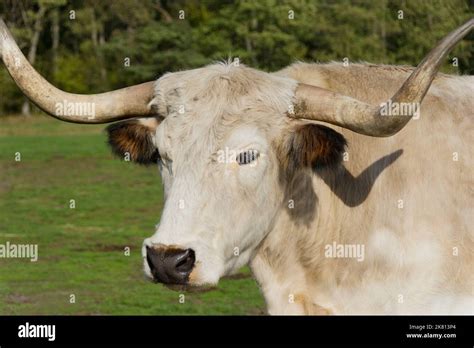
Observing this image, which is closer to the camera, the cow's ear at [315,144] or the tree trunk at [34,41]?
the cow's ear at [315,144]

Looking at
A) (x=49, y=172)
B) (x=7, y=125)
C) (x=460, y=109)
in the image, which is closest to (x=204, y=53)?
(x=7, y=125)

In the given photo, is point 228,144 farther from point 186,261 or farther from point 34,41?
point 34,41

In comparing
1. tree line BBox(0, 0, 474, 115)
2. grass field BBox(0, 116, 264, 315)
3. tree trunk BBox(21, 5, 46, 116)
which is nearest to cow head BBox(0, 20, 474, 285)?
grass field BBox(0, 116, 264, 315)

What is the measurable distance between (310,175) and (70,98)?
1761 mm

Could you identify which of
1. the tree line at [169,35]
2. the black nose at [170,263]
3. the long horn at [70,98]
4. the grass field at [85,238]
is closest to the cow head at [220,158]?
the black nose at [170,263]

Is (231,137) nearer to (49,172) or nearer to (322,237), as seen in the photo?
(322,237)

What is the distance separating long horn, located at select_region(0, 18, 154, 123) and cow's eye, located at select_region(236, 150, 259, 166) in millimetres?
1002

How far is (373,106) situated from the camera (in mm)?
6043

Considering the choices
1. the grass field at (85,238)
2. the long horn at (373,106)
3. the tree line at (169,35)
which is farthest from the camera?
the tree line at (169,35)

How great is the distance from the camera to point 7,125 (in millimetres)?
41969

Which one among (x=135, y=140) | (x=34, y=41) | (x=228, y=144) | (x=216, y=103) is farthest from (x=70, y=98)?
(x=34, y=41)

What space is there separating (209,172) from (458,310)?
1827 mm

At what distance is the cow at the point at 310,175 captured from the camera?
5820 millimetres

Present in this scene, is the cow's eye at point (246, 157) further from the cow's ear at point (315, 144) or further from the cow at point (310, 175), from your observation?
the cow's ear at point (315, 144)
